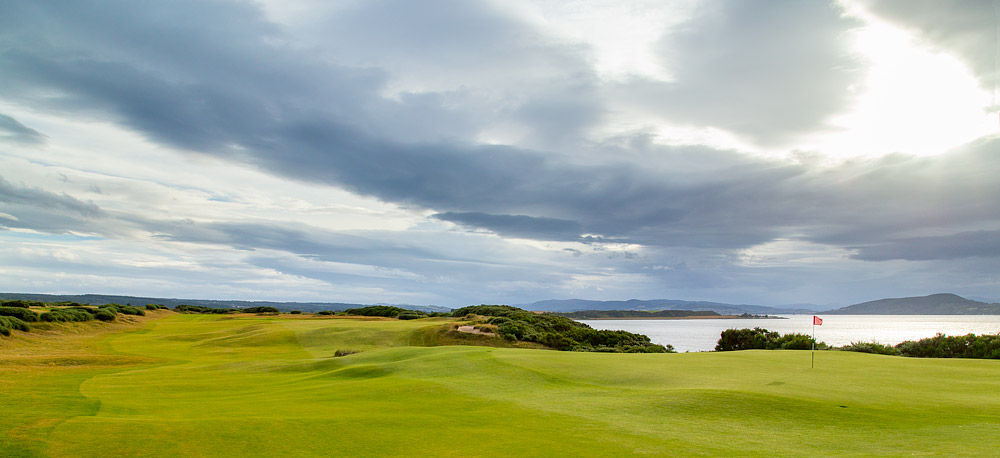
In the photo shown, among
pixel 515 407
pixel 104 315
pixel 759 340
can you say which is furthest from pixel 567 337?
pixel 104 315

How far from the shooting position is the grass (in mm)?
11164

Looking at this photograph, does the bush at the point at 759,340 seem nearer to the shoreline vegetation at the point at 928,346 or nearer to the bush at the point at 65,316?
the shoreline vegetation at the point at 928,346

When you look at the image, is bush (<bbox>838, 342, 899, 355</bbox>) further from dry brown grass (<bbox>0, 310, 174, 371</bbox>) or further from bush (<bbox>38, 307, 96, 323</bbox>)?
bush (<bbox>38, 307, 96, 323</bbox>)

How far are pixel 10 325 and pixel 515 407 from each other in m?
44.3

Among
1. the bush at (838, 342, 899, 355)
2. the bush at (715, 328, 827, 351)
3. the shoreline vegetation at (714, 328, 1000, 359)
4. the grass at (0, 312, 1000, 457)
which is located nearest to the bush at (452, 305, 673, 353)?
the bush at (715, 328, 827, 351)

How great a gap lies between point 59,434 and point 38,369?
58.3 ft

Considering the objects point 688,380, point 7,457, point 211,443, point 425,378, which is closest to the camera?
point 7,457

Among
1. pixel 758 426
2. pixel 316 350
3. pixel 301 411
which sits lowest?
pixel 316 350

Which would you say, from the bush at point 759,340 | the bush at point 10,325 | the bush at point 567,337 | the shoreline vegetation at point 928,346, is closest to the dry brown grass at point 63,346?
the bush at point 10,325

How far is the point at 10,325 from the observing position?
3859 cm

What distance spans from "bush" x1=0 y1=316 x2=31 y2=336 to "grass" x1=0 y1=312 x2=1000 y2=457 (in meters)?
14.0

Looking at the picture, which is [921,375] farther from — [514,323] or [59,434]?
[514,323]

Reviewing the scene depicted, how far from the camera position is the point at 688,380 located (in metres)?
18.7

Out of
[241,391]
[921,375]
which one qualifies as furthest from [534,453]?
[921,375]
